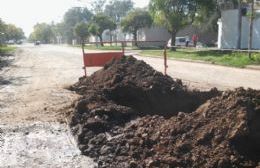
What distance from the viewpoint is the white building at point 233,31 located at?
3312 cm

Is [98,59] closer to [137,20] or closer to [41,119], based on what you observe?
[41,119]

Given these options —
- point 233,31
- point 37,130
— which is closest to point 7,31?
point 233,31

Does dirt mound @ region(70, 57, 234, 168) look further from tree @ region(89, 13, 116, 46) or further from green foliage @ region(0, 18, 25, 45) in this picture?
tree @ region(89, 13, 116, 46)

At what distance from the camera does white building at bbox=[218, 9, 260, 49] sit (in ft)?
109

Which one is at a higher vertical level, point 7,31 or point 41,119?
point 7,31

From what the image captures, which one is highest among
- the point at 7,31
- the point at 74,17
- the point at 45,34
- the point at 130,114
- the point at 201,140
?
the point at 74,17

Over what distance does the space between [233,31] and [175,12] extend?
6.17 metres

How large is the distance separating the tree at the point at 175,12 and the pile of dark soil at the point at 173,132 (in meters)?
28.9

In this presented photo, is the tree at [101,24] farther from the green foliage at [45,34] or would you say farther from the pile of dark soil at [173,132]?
the green foliage at [45,34]

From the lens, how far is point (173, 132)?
709cm

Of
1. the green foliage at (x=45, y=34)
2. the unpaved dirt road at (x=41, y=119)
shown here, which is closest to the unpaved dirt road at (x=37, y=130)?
the unpaved dirt road at (x=41, y=119)

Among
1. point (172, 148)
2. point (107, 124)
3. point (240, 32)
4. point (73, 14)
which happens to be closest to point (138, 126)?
point (107, 124)

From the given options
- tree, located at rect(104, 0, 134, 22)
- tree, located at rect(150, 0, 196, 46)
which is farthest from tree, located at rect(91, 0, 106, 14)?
tree, located at rect(150, 0, 196, 46)

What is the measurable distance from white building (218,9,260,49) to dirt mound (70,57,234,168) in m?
21.2
